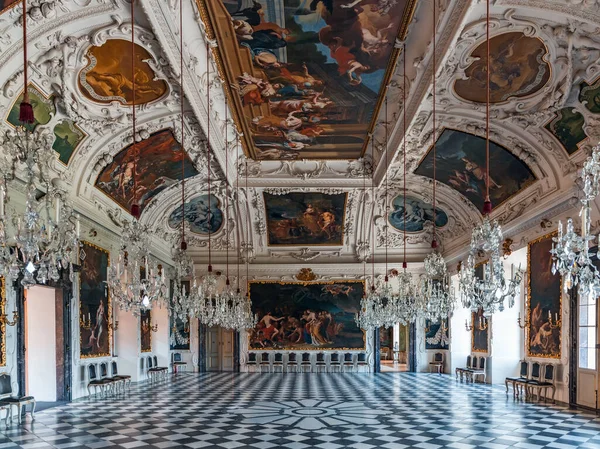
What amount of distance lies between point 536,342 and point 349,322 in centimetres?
1040

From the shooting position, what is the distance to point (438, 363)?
24.4m

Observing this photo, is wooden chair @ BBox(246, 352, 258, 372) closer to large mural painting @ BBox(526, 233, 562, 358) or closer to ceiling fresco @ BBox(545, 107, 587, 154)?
large mural painting @ BBox(526, 233, 562, 358)

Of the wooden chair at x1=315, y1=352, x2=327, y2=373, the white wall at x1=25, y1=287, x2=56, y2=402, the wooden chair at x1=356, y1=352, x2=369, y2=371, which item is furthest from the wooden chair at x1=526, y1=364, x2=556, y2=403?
the white wall at x1=25, y1=287, x2=56, y2=402

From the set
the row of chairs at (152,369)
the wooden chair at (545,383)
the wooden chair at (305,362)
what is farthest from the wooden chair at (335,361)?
the wooden chair at (545,383)

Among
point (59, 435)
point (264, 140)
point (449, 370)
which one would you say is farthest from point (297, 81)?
point (449, 370)

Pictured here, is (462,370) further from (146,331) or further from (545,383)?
(146,331)

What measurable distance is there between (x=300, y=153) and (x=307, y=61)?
7.30 m

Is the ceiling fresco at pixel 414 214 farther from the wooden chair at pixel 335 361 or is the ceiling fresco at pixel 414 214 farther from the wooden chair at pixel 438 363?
the wooden chair at pixel 335 361

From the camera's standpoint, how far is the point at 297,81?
12.5 m

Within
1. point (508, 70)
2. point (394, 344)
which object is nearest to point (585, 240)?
point (508, 70)

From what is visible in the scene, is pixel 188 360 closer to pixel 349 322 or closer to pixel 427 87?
pixel 349 322

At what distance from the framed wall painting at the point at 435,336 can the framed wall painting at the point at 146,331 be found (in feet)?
40.5

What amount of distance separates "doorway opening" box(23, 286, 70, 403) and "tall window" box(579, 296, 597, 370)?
13345 mm

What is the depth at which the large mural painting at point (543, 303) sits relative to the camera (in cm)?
1497
